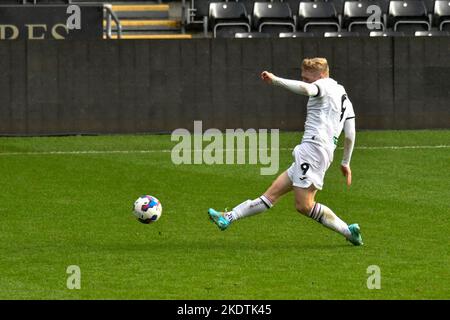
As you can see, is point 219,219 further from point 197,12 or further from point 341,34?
point 197,12

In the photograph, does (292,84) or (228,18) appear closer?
(292,84)

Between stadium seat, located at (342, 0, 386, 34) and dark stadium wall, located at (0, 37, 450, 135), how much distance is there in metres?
3.08

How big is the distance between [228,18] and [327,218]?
53.0 ft

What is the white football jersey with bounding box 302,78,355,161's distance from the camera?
42.1 feet

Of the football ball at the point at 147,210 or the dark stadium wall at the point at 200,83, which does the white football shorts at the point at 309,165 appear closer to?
the football ball at the point at 147,210

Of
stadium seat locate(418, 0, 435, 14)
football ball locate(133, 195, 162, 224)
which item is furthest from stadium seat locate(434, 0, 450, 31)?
football ball locate(133, 195, 162, 224)

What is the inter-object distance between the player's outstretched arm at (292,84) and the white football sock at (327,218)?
111 cm

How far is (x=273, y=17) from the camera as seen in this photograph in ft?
94.4

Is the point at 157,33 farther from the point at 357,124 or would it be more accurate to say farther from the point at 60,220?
the point at 60,220

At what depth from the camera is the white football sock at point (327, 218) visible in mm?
12875

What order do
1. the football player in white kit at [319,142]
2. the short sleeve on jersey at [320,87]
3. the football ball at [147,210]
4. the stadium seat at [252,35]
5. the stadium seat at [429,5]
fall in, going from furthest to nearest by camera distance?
the stadium seat at [429,5] < the stadium seat at [252,35] < the football ball at [147,210] < the football player in white kit at [319,142] < the short sleeve on jersey at [320,87]

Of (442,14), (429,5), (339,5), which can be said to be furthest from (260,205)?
(429,5)

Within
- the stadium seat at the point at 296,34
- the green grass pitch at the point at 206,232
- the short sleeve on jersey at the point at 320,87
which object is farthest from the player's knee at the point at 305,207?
the stadium seat at the point at 296,34

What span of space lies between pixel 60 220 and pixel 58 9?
37.2 ft
